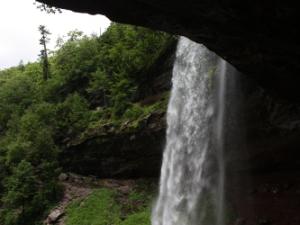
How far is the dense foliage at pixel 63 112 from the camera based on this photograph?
A: 35.8m

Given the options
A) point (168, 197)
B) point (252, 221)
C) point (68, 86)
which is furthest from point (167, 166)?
point (68, 86)

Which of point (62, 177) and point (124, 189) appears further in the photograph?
point (62, 177)

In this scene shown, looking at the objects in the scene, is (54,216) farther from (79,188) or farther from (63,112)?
(63,112)

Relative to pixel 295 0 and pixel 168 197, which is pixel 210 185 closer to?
pixel 168 197

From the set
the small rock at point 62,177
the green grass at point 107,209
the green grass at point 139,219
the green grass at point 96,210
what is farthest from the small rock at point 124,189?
the small rock at point 62,177

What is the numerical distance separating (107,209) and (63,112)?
13391 mm

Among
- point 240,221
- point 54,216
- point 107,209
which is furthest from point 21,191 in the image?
point 240,221

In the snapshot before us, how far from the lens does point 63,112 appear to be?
4306cm

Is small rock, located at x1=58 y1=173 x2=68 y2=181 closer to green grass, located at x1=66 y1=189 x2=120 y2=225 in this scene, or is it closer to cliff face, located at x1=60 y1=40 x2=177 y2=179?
cliff face, located at x1=60 y1=40 x2=177 y2=179

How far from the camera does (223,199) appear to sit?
22172 millimetres

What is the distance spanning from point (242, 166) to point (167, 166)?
5.40 m

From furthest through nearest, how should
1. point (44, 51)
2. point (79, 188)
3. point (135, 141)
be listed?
point (44, 51), point (79, 188), point (135, 141)

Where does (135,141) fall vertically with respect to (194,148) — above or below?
above

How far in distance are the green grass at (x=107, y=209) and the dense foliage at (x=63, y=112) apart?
3381 millimetres
